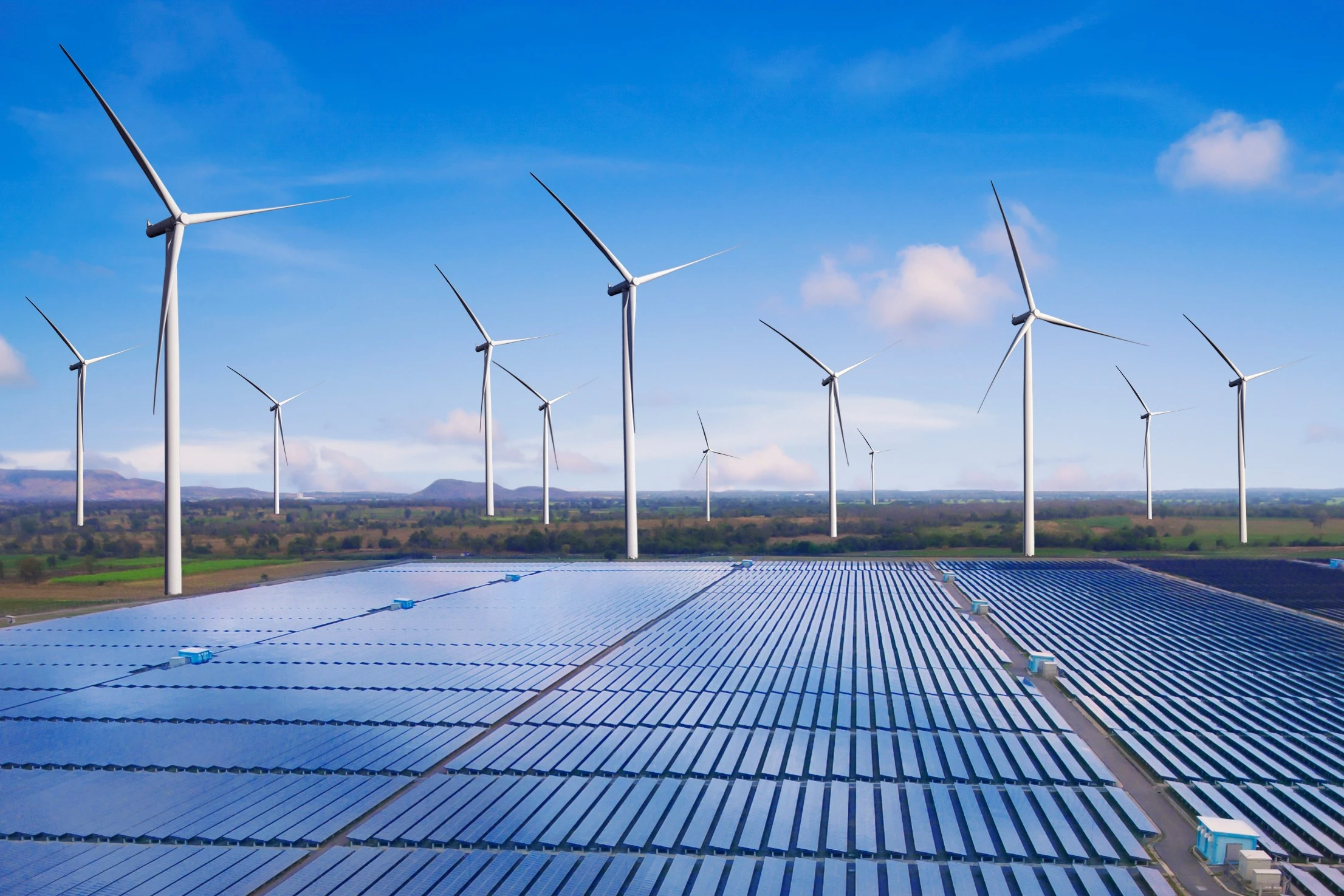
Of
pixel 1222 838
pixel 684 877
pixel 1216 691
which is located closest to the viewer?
pixel 684 877

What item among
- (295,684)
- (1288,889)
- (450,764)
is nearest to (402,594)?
(295,684)

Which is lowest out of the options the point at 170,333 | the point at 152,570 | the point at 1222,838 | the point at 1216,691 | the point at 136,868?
the point at 152,570

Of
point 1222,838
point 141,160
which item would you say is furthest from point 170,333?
point 1222,838

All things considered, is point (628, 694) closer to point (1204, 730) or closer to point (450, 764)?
point (450, 764)

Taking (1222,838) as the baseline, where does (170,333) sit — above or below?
above

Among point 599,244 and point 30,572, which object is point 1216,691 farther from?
point 30,572

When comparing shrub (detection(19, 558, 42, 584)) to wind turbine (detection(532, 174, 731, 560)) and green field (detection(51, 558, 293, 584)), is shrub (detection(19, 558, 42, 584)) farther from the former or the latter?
→ wind turbine (detection(532, 174, 731, 560))

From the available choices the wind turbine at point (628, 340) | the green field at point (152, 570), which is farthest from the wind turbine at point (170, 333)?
the green field at point (152, 570)
